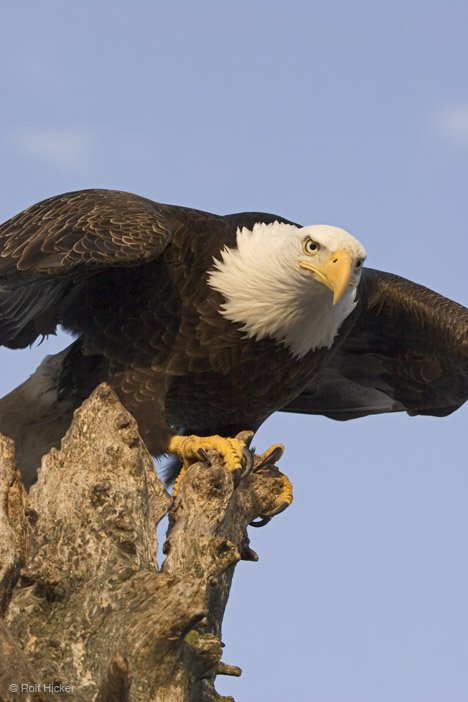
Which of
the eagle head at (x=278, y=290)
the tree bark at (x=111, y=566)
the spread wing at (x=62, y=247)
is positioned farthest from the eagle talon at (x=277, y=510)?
the spread wing at (x=62, y=247)

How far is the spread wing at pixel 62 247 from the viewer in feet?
23.0

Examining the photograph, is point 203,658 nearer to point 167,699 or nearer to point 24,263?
point 167,699

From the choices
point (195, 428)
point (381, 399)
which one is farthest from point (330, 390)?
point (195, 428)

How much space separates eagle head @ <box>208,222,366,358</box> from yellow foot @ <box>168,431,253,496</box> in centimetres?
69

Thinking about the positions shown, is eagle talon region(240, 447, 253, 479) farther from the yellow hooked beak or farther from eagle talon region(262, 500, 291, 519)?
the yellow hooked beak

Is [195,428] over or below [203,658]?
over

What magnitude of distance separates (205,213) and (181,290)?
2.05 feet

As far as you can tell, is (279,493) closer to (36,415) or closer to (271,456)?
(271,456)

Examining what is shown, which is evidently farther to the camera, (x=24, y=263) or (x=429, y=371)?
(x=429, y=371)

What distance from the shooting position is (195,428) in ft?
26.8

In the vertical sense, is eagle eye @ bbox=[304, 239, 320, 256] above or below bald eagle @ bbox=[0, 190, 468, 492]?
above

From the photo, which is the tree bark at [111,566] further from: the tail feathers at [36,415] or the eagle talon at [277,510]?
the tail feathers at [36,415]

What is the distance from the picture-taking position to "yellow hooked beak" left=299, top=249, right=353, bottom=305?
717cm
